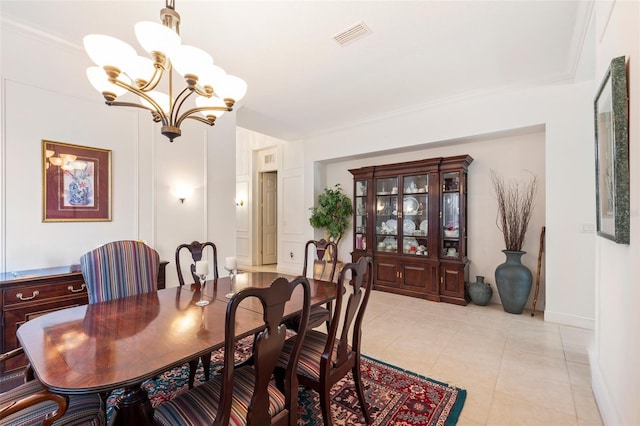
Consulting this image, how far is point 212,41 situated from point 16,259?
2.72m

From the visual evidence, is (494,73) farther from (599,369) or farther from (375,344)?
(375,344)

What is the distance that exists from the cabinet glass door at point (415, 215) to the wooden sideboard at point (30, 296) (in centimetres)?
425

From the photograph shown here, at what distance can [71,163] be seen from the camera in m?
2.84

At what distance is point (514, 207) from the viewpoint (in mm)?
4098

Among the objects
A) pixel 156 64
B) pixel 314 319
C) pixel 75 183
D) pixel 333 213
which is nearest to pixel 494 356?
pixel 314 319

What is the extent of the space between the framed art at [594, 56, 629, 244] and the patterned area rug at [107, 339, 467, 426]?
4.81 feet

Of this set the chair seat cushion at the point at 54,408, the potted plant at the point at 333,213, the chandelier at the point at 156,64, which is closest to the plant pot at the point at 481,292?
the potted plant at the point at 333,213

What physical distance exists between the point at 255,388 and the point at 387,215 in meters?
4.25

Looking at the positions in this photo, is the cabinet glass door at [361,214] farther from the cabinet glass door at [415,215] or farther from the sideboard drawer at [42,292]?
the sideboard drawer at [42,292]

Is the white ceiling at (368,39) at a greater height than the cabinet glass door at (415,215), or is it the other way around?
the white ceiling at (368,39)

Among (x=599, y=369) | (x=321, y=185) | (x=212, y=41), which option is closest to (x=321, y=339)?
(x=599, y=369)

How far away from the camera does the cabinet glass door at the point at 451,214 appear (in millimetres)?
4379

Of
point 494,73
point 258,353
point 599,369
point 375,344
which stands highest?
point 494,73

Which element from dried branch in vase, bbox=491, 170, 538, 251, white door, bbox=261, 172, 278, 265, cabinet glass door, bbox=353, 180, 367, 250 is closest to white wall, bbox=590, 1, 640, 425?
dried branch in vase, bbox=491, 170, 538, 251
